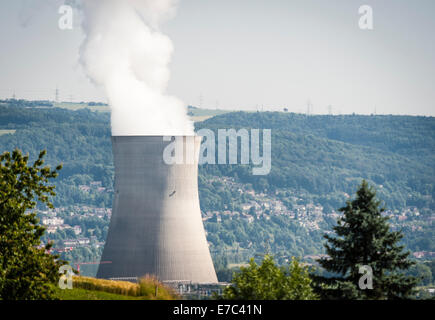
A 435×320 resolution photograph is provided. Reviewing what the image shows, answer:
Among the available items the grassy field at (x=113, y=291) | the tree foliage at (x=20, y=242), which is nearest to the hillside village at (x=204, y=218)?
the grassy field at (x=113, y=291)

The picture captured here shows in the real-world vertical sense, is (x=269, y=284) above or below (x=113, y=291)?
above

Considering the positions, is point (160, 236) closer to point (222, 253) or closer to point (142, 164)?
point (142, 164)

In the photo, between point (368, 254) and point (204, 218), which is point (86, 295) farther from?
point (204, 218)

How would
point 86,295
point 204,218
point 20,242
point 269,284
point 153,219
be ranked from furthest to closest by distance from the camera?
1. point 204,218
2. point 153,219
3. point 86,295
4. point 269,284
5. point 20,242

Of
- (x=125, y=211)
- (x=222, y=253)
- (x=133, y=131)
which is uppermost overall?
(x=133, y=131)

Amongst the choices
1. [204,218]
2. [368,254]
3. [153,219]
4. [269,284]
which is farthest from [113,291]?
[204,218]

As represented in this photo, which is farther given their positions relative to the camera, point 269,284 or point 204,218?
point 204,218
